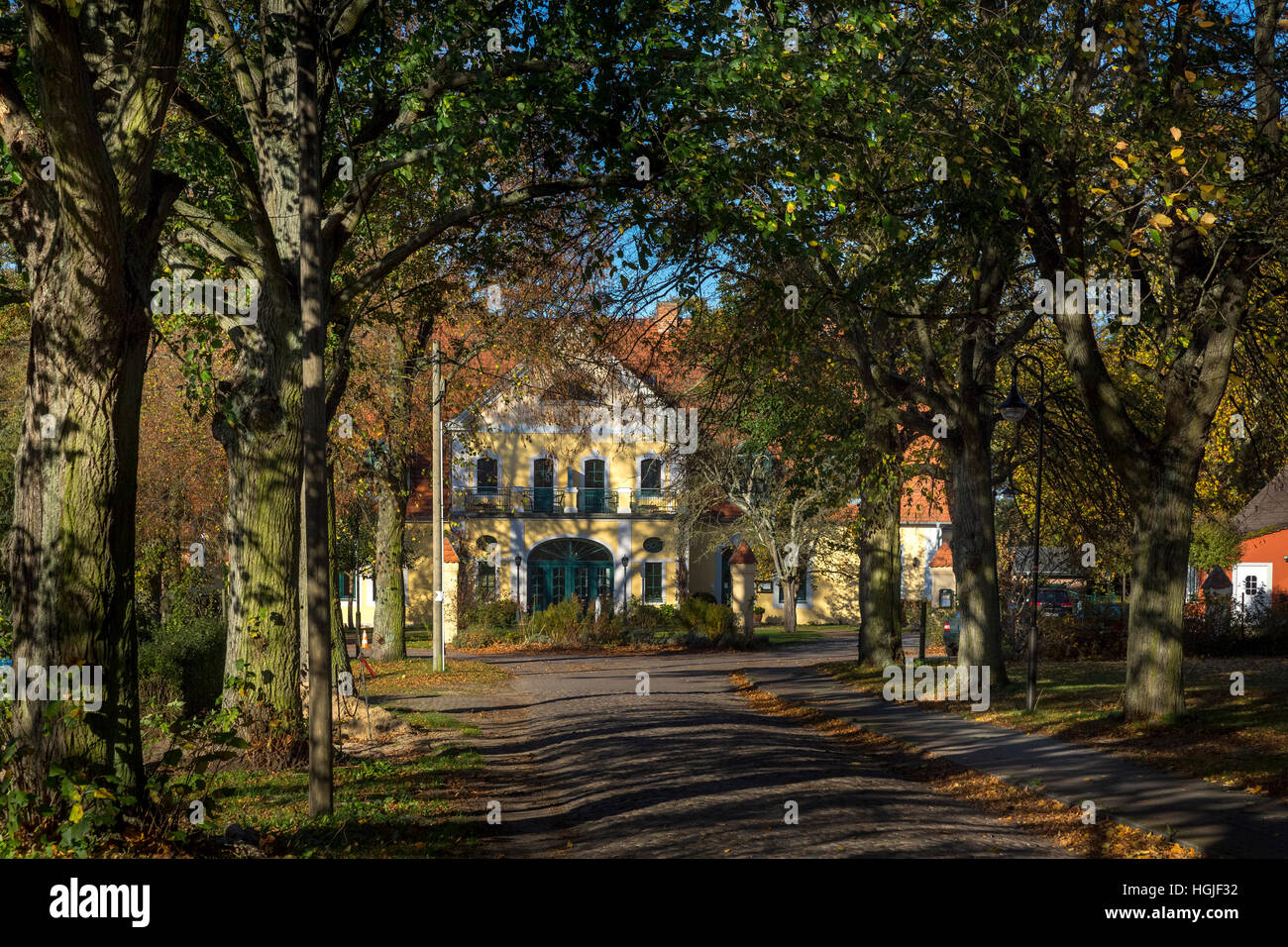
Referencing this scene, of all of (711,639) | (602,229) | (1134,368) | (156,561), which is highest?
(602,229)

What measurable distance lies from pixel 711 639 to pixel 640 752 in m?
27.3

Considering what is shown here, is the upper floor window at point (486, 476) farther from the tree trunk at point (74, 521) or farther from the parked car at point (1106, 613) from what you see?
the tree trunk at point (74, 521)

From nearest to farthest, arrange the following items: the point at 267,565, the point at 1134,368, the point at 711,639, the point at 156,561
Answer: the point at 267,565
the point at 1134,368
the point at 156,561
the point at 711,639

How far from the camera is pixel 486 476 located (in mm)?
52125

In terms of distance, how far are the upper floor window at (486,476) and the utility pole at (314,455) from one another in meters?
42.9

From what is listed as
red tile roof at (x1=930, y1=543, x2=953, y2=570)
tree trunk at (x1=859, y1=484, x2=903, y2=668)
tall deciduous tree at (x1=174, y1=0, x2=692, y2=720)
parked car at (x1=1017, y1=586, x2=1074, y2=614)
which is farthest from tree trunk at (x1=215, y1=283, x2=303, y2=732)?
red tile roof at (x1=930, y1=543, x2=953, y2=570)

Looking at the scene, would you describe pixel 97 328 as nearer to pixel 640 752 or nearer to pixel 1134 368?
pixel 640 752

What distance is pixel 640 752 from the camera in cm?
1445

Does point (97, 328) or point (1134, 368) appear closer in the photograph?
point (97, 328)
